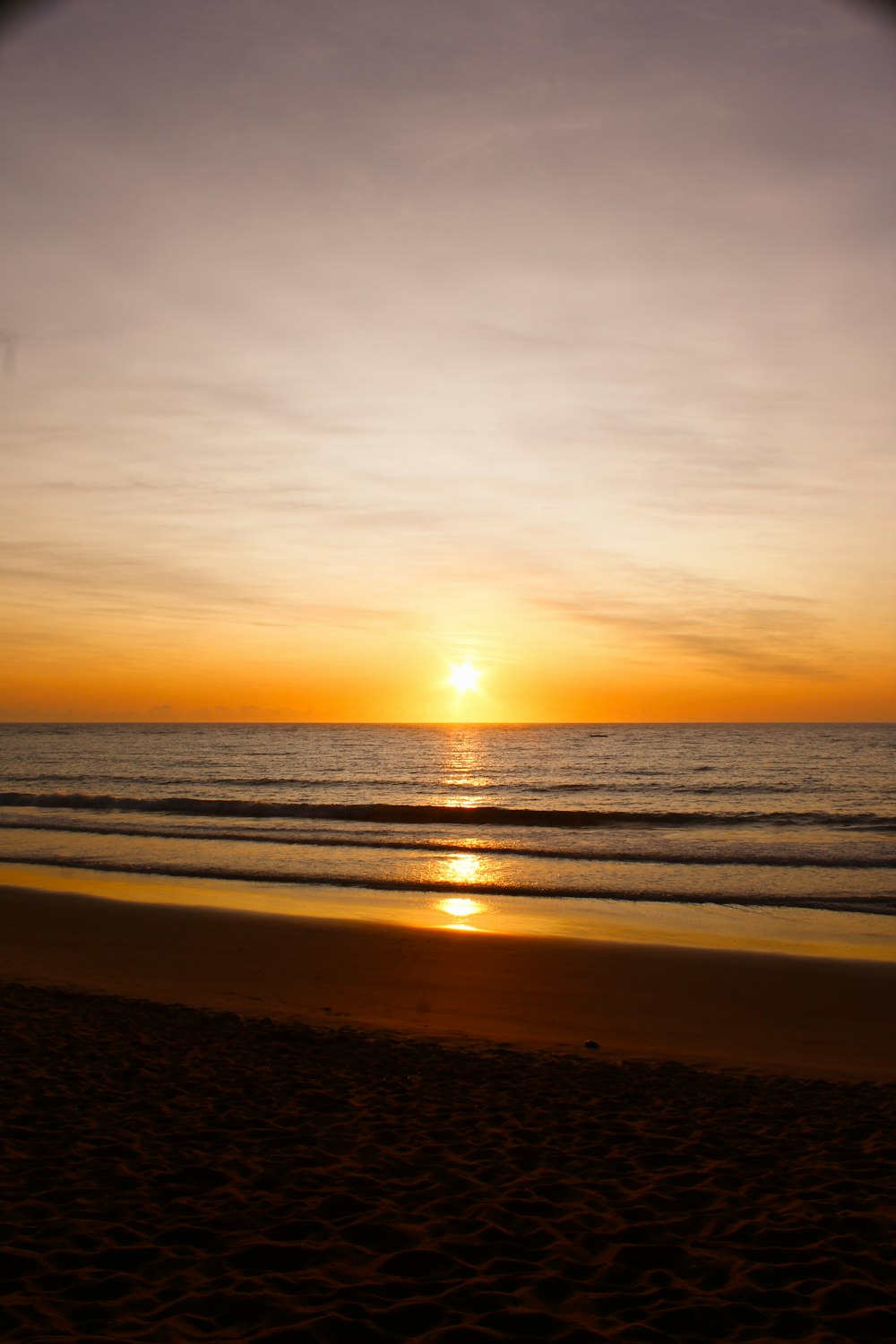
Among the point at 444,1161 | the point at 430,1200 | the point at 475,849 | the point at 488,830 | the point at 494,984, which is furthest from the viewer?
the point at 488,830

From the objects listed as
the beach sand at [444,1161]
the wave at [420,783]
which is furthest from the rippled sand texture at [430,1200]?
the wave at [420,783]

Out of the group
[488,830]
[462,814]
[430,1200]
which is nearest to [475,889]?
[488,830]

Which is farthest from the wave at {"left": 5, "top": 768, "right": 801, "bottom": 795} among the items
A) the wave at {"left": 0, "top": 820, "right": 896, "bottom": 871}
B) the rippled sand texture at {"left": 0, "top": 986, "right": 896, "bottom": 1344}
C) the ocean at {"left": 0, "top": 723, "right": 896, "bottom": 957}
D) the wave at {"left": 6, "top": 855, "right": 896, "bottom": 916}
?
the rippled sand texture at {"left": 0, "top": 986, "right": 896, "bottom": 1344}

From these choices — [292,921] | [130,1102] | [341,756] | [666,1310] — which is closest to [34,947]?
[292,921]

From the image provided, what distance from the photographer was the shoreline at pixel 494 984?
9289 millimetres

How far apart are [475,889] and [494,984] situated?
8.09m

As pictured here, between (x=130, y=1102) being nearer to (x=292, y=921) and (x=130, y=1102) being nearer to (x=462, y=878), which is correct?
(x=292, y=921)

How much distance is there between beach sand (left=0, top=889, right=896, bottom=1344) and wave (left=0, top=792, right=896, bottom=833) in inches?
847

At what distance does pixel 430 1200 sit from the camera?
A: 5.17 m

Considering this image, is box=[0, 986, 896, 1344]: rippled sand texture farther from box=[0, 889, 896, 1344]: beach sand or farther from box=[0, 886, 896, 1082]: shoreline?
box=[0, 886, 896, 1082]: shoreline

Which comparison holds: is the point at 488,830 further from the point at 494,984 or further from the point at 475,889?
the point at 494,984

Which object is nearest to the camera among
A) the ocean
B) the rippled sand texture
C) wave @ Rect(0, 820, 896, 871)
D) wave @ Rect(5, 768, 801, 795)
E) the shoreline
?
the rippled sand texture

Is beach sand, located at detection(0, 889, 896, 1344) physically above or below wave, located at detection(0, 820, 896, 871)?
above

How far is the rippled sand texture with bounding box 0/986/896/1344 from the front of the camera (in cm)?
403
